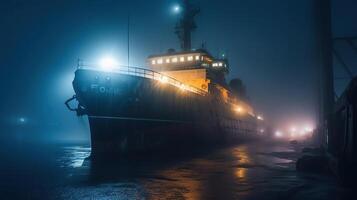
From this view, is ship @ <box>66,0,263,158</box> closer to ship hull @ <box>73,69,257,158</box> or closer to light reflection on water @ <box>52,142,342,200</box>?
ship hull @ <box>73,69,257,158</box>

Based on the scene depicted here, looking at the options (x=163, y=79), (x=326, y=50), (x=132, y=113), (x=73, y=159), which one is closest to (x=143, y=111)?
(x=132, y=113)

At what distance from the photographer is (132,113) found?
76.5ft

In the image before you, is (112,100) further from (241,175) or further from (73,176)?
(241,175)

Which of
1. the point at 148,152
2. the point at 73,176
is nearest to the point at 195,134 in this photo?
the point at 148,152

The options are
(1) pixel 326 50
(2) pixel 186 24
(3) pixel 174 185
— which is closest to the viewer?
(3) pixel 174 185

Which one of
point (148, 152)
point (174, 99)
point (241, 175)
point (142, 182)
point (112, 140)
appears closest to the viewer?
point (142, 182)

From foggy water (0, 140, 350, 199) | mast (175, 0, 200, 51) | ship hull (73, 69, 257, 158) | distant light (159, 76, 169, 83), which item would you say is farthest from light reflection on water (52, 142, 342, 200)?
mast (175, 0, 200, 51)

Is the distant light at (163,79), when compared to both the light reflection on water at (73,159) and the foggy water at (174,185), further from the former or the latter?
the foggy water at (174,185)

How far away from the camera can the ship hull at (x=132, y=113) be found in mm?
22219

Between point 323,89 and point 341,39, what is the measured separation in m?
6.76

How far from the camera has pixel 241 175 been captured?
14742 mm

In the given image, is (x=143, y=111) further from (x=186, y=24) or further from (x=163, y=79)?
(x=186, y=24)

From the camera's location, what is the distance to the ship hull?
22.2 m

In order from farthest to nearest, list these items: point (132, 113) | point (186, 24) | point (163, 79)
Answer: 1. point (186, 24)
2. point (163, 79)
3. point (132, 113)
